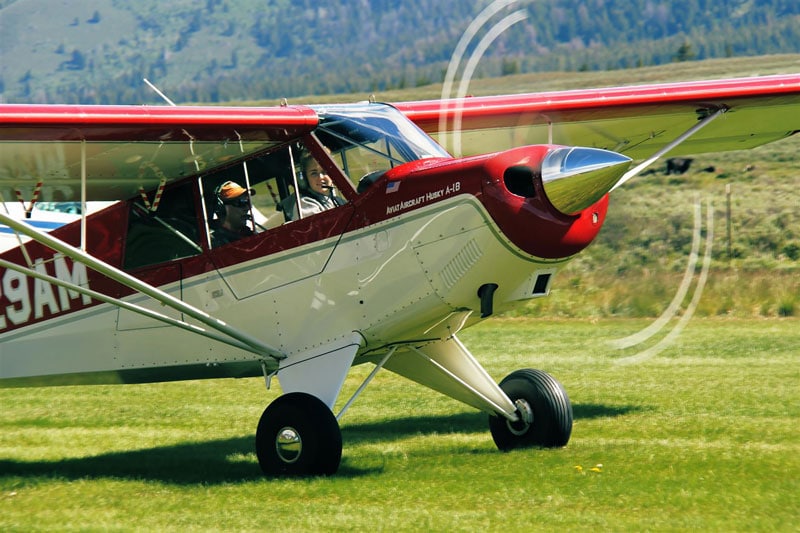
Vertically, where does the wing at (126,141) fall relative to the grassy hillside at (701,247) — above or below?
above

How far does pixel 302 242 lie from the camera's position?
28.3 feet

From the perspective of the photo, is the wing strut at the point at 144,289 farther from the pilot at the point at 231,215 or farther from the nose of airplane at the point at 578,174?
A: the nose of airplane at the point at 578,174

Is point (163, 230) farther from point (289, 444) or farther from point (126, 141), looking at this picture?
point (289, 444)

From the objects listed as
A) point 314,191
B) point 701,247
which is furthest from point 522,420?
point 701,247

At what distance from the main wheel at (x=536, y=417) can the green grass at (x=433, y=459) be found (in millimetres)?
198

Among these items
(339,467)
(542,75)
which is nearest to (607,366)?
(339,467)

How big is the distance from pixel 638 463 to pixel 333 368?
2.43 meters

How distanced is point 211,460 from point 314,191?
8.54 feet

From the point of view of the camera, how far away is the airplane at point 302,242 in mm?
7793

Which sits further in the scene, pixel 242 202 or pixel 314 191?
pixel 242 202

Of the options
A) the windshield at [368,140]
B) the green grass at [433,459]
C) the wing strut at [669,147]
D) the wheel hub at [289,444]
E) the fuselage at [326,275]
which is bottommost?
the green grass at [433,459]

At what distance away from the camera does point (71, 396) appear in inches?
559

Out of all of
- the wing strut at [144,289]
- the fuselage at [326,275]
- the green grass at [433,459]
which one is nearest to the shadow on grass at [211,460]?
the green grass at [433,459]

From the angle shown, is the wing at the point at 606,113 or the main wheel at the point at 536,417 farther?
the wing at the point at 606,113
